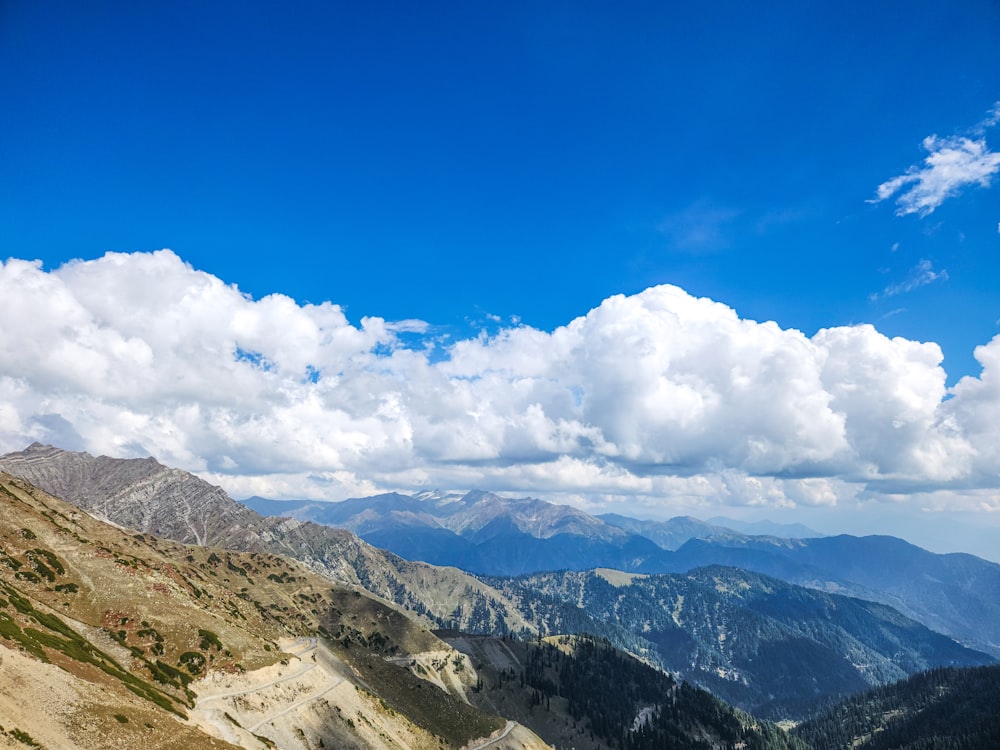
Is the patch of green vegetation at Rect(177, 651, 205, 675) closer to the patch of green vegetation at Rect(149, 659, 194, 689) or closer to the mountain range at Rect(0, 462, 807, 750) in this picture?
the mountain range at Rect(0, 462, 807, 750)

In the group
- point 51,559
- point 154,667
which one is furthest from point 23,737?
point 51,559

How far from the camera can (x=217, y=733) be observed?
3649 inches

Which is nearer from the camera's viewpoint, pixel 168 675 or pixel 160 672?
pixel 160 672

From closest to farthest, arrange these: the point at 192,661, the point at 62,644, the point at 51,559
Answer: the point at 62,644
the point at 192,661
the point at 51,559

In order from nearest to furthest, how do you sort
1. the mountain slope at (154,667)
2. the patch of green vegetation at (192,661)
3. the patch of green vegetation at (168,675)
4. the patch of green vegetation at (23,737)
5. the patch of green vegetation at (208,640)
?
the patch of green vegetation at (23,737) < the mountain slope at (154,667) < the patch of green vegetation at (168,675) < the patch of green vegetation at (192,661) < the patch of green vegetation at (208,640)

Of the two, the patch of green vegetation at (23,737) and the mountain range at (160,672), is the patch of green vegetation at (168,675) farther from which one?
the patch of green vegetation at (23,737)

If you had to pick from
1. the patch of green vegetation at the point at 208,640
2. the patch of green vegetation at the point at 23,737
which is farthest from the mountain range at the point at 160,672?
the patch of green vegetation at the point at 208,640

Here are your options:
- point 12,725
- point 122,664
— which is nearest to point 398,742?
point 122,664

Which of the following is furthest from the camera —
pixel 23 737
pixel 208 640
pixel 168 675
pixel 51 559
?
pixel 51 559

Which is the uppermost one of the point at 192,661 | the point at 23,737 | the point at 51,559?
the point at 51,559

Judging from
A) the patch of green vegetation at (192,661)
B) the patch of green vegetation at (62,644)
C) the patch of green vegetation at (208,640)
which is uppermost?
the patch of green vegetation at (62,644)

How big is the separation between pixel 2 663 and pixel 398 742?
100.0m

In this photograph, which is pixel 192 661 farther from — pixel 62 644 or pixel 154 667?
pixel 62 644

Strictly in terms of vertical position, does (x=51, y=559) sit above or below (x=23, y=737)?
above
